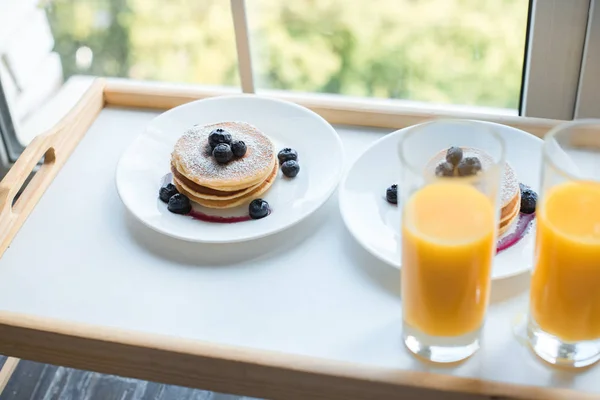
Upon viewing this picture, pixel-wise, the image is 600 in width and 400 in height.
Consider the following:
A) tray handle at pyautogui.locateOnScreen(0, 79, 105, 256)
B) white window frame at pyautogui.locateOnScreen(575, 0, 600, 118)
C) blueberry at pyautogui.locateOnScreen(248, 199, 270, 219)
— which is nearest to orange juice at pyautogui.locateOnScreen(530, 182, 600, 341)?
blueberry at pyautogui.locateOnScreen(248, 199, 270, 219)

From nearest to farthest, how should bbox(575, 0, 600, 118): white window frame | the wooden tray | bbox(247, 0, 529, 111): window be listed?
the wooden tray, bbox(575, 0, 600, 118): white window frame, bbox(247, 0, 529, 111): window

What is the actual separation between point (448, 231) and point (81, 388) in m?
0.96

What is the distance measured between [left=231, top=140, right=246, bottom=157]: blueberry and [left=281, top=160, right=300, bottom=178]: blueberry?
0.07 metres

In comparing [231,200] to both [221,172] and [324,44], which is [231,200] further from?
[324,44]

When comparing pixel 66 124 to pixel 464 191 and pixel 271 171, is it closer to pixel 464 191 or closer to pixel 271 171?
pixel 271 171

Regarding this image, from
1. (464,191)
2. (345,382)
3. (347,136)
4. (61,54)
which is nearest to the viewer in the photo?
(464,191)

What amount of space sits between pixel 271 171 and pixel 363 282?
8.8 inches

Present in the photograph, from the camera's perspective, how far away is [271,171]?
1104 millimetres

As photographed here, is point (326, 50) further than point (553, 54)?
Yes

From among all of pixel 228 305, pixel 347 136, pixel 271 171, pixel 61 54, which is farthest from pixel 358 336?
pixel 61 54

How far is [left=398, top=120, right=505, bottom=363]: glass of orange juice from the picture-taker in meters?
0.75

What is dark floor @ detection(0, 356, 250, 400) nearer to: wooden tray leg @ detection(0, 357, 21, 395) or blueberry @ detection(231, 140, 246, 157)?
wooden tray leg @ detection(0, 357, 21, 395)

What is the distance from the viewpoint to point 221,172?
1.06 metres

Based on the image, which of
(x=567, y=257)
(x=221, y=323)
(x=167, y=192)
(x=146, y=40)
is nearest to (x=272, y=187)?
(x=167, y=192)
